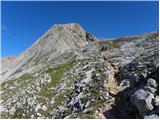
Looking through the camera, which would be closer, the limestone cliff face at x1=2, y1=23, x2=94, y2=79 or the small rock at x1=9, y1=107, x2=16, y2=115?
the small rock at x1=9, y1=107, x2=16, y2=115

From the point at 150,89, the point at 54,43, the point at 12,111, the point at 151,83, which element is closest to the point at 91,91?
the point at 151,83

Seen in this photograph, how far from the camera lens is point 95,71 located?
43.5m

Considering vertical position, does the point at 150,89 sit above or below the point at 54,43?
below

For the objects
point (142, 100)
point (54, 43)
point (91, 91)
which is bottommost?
point (142, 100)

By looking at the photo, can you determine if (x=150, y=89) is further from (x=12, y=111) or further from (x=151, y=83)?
(x=12, y=111)

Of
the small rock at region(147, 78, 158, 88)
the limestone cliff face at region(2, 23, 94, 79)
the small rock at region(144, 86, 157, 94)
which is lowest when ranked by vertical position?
the small rock at region(144, 86, 157, 94)

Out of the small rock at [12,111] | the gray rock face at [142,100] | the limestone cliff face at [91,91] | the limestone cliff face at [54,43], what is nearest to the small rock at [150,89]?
the limestone cliff face at [91,91]

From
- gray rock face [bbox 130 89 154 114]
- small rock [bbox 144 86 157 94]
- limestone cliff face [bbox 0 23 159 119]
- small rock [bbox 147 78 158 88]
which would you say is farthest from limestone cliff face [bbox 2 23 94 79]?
gray rock face [bbox 130 89 154 114]

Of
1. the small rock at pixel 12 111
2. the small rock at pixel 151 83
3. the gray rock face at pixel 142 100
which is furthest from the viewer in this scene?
the small rock at pixel 12 111

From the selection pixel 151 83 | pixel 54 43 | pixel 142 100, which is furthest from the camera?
pixel 54 43

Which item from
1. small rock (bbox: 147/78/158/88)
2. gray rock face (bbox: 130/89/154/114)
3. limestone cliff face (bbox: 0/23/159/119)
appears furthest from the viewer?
limestone cliff face (bbox: 0/23/159/119)

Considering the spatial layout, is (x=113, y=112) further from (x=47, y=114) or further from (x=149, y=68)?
(x=47, y=114)

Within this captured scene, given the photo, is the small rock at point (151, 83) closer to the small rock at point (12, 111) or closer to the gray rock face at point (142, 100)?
the gray rock face at point (142, 100)

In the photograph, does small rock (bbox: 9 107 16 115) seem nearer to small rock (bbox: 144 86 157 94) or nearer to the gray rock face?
the gray rock face
